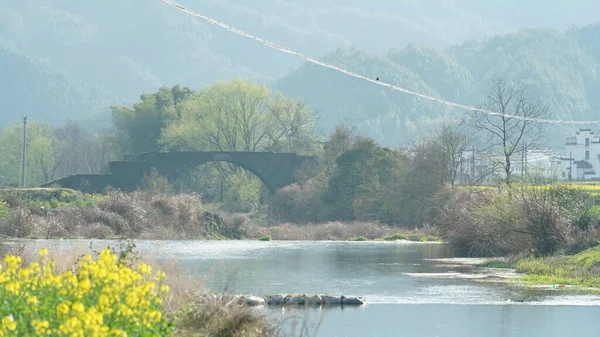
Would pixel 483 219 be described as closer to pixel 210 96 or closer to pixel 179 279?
pixel 179 279

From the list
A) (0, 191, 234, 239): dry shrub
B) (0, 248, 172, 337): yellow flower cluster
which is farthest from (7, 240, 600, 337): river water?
(0, 191, 234, 239): dry shrub

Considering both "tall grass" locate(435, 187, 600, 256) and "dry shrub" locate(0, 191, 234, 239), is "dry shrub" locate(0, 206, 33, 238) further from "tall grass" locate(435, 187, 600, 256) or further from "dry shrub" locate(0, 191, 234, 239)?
"tall grass" locate(435, 187, 600, 256)

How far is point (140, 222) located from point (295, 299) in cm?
4259

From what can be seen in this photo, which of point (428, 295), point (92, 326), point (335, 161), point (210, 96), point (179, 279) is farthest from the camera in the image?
point (210, 96)

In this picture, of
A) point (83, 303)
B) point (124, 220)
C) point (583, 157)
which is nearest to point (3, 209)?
point (124, 220)

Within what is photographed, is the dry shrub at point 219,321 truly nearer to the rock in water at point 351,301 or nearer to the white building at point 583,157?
the rock in water at point 351,301

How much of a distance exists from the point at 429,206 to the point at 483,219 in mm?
26133

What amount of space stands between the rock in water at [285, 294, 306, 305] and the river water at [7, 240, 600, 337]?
3.24 feet

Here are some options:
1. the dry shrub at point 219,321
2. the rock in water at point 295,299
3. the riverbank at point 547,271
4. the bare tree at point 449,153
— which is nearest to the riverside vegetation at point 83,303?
the dry shrub at point 219,321

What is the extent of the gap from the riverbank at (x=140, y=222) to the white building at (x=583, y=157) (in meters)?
77.4

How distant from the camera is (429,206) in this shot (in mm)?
75688

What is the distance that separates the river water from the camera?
25.5 meters

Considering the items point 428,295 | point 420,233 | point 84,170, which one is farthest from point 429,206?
point 84,170

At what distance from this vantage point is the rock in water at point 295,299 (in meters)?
29.5
